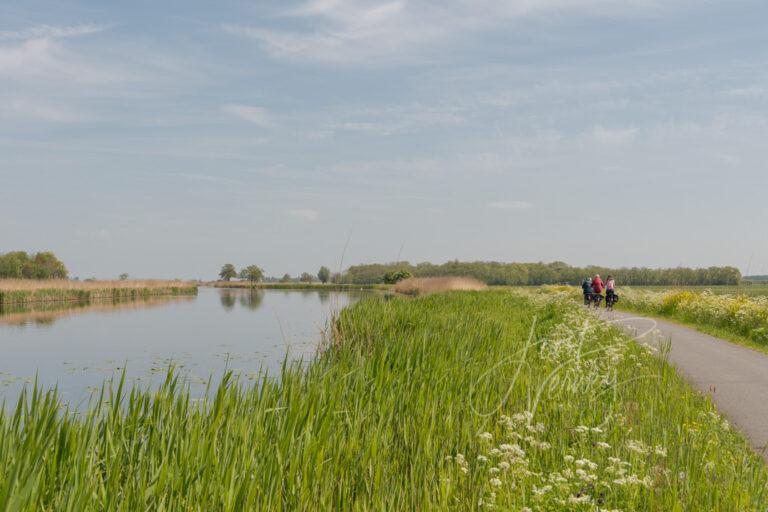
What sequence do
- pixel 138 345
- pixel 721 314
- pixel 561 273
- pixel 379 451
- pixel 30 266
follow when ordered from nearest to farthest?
pixel 379 451 < pixel 721 314 < pixel 138 345 < pixel 30 266 < pixel 561 273

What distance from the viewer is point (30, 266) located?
3339 inches

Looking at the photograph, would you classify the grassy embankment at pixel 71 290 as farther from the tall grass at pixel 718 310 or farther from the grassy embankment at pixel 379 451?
the grassy embankment at pixel 379 451

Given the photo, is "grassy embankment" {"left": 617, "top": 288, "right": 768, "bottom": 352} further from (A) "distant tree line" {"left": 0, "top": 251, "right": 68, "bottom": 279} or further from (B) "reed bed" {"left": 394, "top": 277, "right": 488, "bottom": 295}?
(A) "distant tree line" {"left": 0, "top": 251, "right": 68, "bottom": 279}

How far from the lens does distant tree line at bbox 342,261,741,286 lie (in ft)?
319

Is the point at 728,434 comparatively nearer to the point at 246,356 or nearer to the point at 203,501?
the point at 203,501

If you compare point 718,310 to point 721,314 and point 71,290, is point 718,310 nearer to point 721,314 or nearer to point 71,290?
point 721,314

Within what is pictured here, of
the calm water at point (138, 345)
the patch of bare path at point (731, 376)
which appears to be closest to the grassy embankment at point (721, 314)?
the patch of bare path at point (731, 376)

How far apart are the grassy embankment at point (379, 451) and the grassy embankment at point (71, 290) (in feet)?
144

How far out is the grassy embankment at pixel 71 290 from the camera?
45750mm

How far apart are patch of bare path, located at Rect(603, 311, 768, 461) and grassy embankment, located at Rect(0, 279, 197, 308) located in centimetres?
4294

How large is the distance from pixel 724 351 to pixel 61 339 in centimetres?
2277

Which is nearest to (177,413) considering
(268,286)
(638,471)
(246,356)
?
(638,471)

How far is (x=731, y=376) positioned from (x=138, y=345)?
19.5 m

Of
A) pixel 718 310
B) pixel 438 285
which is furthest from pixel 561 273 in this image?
pixel 718 310
